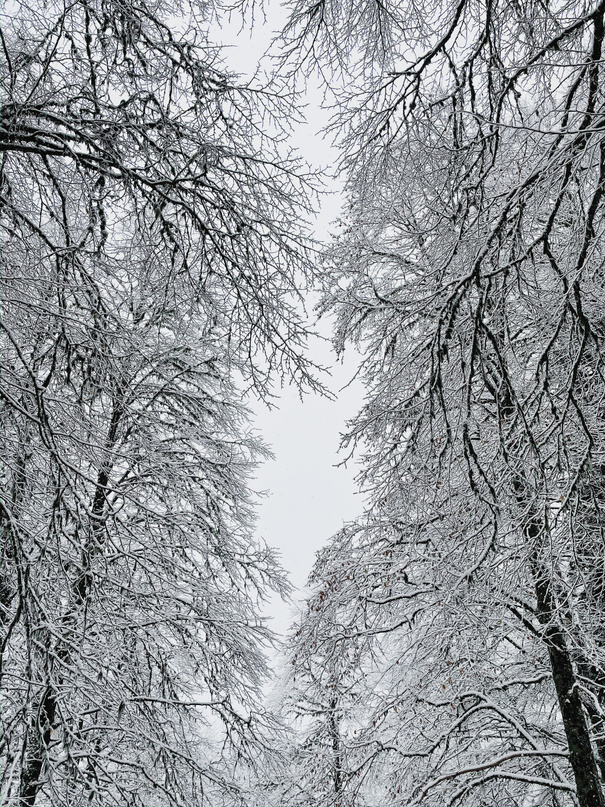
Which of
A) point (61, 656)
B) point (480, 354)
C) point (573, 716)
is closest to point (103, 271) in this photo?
point (480, 354)

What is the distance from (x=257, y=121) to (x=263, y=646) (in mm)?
5163

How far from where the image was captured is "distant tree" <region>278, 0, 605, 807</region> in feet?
7.94

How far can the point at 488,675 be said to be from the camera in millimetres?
5023

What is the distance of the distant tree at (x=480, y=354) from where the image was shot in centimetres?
242

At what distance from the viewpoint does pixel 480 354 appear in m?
2.38

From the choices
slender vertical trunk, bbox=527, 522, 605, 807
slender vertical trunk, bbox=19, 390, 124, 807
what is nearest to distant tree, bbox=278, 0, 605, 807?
slender vertical trunk, bbox=527, 522, 605, 807

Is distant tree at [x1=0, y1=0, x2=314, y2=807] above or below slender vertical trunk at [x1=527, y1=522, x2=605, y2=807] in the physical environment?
above

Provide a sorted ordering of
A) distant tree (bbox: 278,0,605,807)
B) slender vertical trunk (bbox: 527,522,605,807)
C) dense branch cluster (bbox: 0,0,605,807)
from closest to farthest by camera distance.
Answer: distant tree (bbox: 278,0,605,807), dense branch cluster (bbox: 0,0,605,807), slender vertical trunk (bbox: 527,522,605,807)

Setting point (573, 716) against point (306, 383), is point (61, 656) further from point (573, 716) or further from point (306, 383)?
point (573, 716)

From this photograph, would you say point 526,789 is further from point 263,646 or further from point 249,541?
point 249,541

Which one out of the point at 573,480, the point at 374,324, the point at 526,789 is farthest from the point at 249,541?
the point at 573,480

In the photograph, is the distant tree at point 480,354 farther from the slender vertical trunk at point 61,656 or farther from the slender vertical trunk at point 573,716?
the slender vertical trunk at point 61,656

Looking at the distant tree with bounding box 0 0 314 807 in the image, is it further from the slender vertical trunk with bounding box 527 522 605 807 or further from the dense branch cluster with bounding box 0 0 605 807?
the slender vertical trunk with bounding box 527 522 605 807

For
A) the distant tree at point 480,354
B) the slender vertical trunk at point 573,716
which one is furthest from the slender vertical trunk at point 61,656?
the slender vertical trunk at point 573,716
